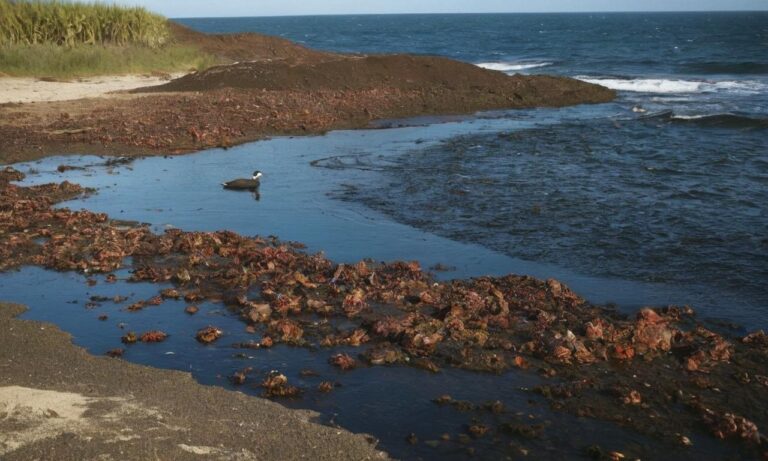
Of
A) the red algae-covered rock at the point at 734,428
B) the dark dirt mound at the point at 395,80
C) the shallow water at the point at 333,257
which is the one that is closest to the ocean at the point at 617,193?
the shallow water at the point at 333,257

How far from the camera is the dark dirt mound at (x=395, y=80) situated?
87.2 ft

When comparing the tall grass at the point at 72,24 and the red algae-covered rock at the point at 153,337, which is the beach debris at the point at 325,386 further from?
the tall grass at the point at 72,24

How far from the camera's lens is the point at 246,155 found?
17250 millimetres

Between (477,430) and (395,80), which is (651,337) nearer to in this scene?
(477,430)

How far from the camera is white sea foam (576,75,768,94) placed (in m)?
33.6

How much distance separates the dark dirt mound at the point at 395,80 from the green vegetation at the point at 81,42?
14.4ft

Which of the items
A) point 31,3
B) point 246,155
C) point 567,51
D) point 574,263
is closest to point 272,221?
point 574,263

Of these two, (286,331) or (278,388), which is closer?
(278,388)

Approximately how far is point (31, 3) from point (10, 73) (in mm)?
5781

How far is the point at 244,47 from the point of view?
1741 inches

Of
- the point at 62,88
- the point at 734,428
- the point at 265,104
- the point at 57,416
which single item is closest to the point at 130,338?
the point at 57,416

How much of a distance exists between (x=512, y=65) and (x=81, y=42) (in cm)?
2655

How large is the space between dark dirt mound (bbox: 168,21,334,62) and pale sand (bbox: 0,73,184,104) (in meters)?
11.7

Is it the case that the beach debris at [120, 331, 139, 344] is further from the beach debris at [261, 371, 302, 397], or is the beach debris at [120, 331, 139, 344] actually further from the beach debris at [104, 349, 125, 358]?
the beach debris at [261, 371, 302, 397]
